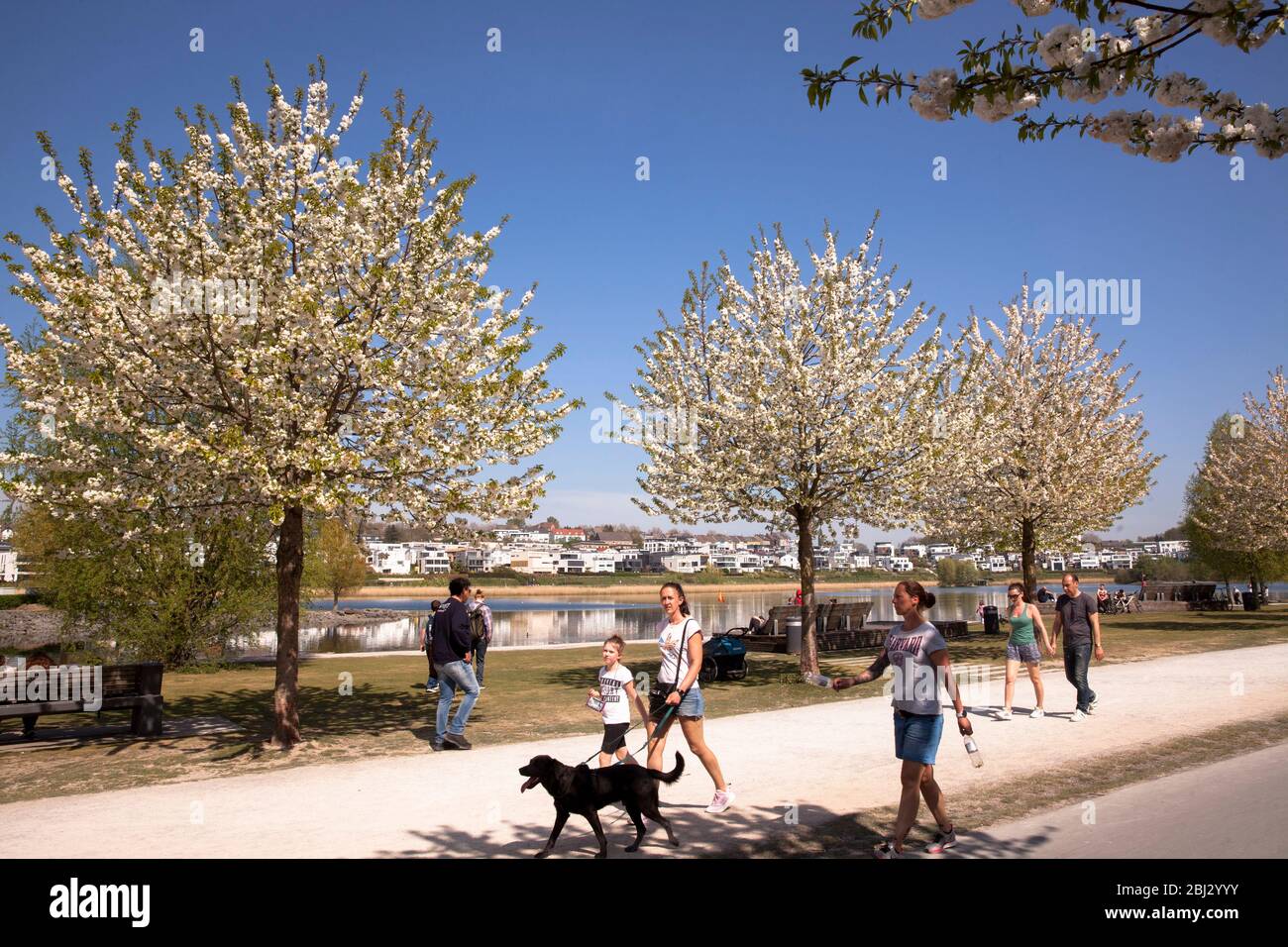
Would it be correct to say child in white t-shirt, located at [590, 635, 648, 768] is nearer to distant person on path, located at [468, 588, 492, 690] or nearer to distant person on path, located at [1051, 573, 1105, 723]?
distant person on path, located at [1051, 573, 1105, 723]

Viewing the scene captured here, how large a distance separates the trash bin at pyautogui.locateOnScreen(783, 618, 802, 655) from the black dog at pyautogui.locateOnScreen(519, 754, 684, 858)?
1523 centimetres

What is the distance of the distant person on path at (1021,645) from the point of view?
1309 centimetres

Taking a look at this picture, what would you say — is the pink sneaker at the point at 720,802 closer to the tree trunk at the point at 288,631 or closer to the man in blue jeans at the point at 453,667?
the man in blue jeans at the point at 453,667

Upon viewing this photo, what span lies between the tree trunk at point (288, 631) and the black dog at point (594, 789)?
5.87m

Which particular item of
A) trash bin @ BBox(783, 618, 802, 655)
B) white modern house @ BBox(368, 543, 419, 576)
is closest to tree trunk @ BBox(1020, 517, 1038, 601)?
trash bin @ BBox(783, 618, 802, 655)

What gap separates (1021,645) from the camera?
13.6 m

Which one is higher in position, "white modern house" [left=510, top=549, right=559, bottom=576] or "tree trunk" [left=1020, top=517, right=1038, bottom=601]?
"tree trunk" [left=1020, top=517, right=1038, bottom=601]

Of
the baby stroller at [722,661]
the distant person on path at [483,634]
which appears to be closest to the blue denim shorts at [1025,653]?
the baby stroller at [722,661]

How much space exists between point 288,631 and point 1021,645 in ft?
36.5

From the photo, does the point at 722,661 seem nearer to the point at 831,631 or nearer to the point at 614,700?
the point at 831,631

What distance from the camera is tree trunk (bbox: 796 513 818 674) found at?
665 inches

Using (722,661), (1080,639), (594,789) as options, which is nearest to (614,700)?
(594,789)
